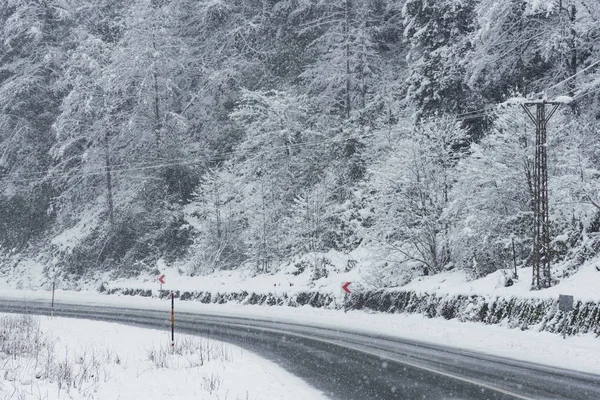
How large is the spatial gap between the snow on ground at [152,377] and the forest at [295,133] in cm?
1062

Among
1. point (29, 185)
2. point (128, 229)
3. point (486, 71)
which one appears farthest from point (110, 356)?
point (29, 185)

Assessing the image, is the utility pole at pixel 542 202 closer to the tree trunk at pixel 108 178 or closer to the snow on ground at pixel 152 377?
the snow on ground at pixel 152 377

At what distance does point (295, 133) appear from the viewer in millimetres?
36188

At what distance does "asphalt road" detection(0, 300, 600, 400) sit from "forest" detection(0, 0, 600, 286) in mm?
6637

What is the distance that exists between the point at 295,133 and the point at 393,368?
26.1 meters

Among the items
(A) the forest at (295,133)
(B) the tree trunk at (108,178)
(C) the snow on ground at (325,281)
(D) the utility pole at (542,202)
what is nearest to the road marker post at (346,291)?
(C) the snow on ground at (325,281)

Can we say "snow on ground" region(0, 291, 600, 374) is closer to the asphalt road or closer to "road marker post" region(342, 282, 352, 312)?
"road marker post" region(342, 282, 352, 312)

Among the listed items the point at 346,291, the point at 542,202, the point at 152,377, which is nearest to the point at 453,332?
the point at 542,202

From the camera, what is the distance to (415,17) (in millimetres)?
29953

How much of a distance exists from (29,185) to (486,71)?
130 feet

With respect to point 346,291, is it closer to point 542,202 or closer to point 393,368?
point 542,202

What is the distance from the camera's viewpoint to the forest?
21.2m

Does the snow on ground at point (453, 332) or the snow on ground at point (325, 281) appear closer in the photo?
the snow on ground at point (453, 332)

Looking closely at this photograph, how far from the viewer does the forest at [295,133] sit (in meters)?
21.2
